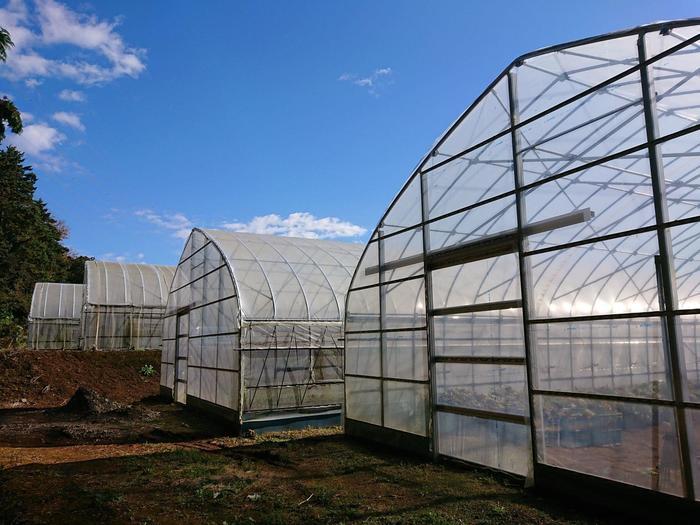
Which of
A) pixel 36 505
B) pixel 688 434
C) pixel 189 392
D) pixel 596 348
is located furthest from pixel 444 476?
pixel 189 392

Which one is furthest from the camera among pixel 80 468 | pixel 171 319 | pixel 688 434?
pixel 171 319

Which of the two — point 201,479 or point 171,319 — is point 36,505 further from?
point 171,319

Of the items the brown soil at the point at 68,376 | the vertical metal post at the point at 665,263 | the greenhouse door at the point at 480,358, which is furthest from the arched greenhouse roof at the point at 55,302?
the vertical metal post at the point at 665,263

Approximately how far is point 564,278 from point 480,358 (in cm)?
193

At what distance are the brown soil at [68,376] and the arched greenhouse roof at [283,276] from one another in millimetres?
9130

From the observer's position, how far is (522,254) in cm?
791

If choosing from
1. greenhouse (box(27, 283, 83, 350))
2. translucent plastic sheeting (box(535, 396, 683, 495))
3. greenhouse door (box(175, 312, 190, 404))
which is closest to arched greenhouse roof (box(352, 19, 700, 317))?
translucent plastic sheeting (box(535, 396, 683, 495))

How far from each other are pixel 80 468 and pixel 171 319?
10.7 m

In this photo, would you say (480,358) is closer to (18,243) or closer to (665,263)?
(665,263)

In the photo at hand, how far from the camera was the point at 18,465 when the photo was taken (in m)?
9.66

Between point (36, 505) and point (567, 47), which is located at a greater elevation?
point (567, 47)

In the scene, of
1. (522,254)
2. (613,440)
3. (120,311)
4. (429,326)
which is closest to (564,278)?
(522,254)

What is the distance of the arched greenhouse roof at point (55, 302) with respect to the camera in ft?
98.7

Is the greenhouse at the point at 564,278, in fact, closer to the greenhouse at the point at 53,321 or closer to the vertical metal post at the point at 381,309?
the vertical metal post at the point at 381,309
